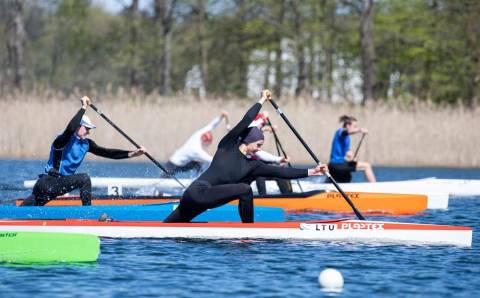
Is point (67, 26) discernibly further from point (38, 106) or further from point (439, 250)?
point (439, 250)

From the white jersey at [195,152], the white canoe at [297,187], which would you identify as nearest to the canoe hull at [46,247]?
the white canoe at [297,187]

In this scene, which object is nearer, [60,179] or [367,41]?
[60,179]

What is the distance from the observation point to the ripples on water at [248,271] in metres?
10.0

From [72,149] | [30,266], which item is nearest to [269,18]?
[72,149]

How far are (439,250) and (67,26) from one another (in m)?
45.0

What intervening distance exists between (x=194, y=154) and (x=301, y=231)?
669 cm

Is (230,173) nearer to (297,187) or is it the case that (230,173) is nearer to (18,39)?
(297,187)

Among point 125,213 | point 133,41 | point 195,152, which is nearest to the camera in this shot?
point 125,213

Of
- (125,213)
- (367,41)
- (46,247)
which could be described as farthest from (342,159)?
(367,41)

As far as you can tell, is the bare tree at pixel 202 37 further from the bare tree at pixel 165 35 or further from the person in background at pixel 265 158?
the person in background at pixel 265 158

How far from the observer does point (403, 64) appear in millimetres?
50219

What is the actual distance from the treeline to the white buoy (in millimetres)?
26571

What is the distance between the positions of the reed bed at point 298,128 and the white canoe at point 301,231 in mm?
13770

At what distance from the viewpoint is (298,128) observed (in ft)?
89.7
